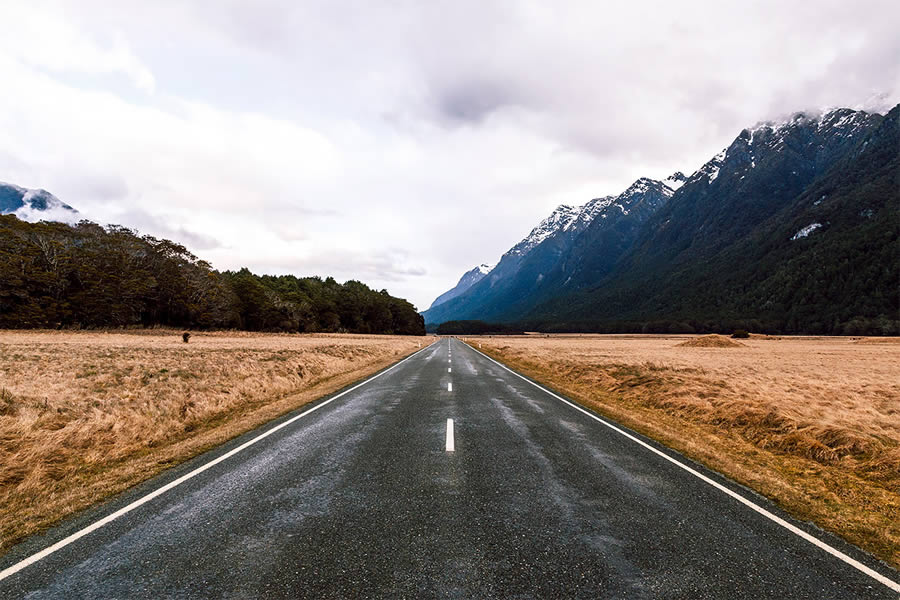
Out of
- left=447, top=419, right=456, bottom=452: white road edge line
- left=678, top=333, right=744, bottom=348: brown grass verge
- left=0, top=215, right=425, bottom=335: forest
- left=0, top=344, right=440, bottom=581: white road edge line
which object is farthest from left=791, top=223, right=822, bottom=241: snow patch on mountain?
left=0, top=344, right=440, bottom=581: white road edge line

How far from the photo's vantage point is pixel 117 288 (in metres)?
56.3

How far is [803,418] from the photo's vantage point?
1030cm

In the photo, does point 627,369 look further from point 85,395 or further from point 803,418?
point 85,395

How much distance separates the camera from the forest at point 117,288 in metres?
47.8

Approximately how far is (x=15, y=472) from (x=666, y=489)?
35.8 feet

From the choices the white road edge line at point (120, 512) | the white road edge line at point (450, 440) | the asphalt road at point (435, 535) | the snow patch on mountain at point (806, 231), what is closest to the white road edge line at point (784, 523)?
the asphalt road at point (435, 535)

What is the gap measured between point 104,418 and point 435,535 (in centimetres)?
928

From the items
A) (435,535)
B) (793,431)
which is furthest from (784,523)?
(793,431)

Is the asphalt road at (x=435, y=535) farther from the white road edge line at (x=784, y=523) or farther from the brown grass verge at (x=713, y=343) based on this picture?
the brown grass verge at (x=713, y=343)

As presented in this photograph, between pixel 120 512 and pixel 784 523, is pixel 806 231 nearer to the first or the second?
pixel 784 523

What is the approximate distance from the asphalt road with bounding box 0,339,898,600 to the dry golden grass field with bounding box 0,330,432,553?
893 millimetres

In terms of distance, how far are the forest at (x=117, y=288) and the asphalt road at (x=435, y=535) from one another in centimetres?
6312

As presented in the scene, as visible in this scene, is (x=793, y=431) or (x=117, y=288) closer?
(x=793, y=431)

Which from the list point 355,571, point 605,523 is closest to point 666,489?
point 605,523
